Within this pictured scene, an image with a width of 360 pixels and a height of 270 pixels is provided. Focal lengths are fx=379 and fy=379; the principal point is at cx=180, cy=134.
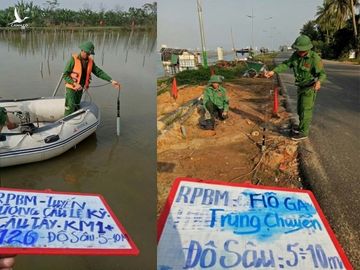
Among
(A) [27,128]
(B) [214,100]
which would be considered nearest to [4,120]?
(A) [27,128]

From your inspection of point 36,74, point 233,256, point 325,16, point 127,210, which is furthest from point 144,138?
point 325,16

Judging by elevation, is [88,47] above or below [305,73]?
above

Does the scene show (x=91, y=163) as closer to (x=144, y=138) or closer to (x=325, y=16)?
(x=144, y=138)

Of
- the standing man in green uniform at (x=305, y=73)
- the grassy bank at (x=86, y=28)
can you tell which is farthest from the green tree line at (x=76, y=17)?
the standing man in green uniform at (x=305, y=73)

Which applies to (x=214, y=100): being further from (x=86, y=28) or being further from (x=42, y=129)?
(x=86, y=28)

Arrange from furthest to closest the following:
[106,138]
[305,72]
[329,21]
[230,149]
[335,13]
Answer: [329,21]
[335,13]
[106,138]
[230,149]
[305,72]

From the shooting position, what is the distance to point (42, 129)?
3322mm

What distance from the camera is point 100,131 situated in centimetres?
354

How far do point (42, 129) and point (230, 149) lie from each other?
1649 millimetres

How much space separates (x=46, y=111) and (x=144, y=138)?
1.07m

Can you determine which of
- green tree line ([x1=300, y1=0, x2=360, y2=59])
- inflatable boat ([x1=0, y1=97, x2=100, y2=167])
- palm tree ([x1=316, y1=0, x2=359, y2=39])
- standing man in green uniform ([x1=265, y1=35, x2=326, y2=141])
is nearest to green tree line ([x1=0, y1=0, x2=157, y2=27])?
inflatable boat ([x1=0, y1=97, x2=100, y2=167])

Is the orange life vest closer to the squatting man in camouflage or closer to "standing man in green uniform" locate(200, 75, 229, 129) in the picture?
the squatting man in camouflage

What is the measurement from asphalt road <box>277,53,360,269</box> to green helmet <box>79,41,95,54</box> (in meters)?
1.62

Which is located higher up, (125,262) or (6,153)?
(6,153)
